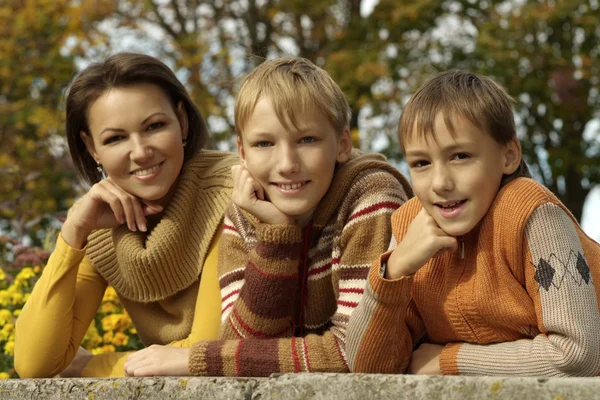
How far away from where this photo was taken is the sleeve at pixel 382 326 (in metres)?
2.54

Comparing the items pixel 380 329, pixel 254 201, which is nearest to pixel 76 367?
pixel 254 201

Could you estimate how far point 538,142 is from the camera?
1213 centimetres

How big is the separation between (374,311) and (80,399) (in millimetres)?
902

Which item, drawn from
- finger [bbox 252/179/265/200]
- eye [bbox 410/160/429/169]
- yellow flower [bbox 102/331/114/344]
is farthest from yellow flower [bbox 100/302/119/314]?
eye [bbox 410/160/429/169]

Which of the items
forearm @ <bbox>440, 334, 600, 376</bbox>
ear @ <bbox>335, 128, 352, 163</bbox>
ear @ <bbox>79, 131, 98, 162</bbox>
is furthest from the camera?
ear @ <bbox>79, 131, 98, 162</bbox>

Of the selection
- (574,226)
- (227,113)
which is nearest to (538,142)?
(227,113)

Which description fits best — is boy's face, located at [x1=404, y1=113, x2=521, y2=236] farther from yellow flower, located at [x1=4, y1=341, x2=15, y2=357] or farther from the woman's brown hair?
yellow flower, located at [x1=4, y1=341, x2=15, y2=357]

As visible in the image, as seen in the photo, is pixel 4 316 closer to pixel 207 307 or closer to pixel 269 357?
pixel 207 307

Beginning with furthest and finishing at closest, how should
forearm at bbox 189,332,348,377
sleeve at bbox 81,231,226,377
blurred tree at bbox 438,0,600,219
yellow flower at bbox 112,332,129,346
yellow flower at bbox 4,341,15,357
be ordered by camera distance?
blurred tree at bbox 438,0,600,219 < yellow flower at bbox 112,332,129,346 < yellow flower at bbox 4,341,15,357 < sleeve at bbox 81,231,226,377 < forearm at bbox 189,332,348,377

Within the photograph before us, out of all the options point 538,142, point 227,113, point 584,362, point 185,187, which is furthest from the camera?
point 538,142

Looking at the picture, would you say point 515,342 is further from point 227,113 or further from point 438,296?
point 227,113

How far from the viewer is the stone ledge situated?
195 centimetres

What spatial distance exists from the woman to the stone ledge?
2.32 feet

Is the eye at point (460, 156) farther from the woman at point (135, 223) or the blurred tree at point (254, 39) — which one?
the blurred tree at point (254, 39)
